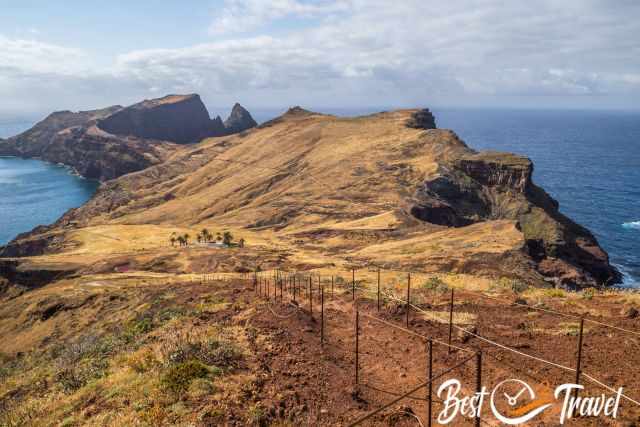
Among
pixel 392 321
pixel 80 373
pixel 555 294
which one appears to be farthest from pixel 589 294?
pixel 80 373

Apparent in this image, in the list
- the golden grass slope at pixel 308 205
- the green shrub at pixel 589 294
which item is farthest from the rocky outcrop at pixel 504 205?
the green shrub at pixel 589 294

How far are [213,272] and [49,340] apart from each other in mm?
21045

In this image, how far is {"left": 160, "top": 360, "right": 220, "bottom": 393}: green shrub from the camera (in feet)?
49.8

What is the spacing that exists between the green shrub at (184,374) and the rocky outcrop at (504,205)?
65189mm

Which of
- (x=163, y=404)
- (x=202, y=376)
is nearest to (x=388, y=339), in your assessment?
(x=202, y=376)

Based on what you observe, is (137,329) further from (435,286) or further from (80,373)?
(435,286)

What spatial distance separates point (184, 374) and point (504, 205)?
80.4m

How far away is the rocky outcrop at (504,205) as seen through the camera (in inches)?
2911

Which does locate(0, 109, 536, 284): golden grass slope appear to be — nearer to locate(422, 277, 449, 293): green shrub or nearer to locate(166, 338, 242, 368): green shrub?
locate(422, 277, 449, 293): green shrub

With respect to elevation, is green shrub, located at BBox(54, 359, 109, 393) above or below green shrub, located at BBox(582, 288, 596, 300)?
below

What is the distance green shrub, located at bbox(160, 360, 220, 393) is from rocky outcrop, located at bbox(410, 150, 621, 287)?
2567 inches

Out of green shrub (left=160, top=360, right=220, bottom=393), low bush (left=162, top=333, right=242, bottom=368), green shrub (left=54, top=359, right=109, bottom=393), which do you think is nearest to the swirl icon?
low bush (left=162, top=333, right=242, bottom=368)

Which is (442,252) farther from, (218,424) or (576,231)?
(576,231)

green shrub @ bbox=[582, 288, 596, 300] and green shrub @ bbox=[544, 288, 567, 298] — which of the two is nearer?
green shrub @ bbox=[582, 288, 596, 300]
